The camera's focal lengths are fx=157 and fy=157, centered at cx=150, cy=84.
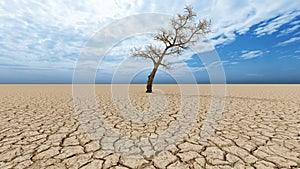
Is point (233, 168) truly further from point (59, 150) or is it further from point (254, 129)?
point (59, 150)

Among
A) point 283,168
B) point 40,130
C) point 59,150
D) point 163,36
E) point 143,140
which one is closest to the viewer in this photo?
point 283,168

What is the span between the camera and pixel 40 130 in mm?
3098

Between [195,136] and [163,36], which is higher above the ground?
[163,36]

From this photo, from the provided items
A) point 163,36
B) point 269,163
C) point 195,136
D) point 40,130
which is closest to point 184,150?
point 195,136

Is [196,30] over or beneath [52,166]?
over

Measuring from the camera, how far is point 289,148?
7.52 feet

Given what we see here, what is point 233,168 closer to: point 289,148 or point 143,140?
point 289,148

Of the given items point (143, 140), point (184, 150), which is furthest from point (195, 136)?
point (143, 140)

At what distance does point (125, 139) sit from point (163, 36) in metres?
8.81

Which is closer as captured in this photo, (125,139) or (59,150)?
(59,150)

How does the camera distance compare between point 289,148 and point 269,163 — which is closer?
point 269,163

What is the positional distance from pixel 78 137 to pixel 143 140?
115 cm

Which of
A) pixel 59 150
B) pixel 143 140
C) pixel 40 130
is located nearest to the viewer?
pixel 59 150

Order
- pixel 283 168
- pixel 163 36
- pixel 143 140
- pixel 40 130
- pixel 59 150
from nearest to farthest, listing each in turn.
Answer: pixel 283 168
pixel 59 150
pixel 143 140
pixel 40 130
pixel 163 36
